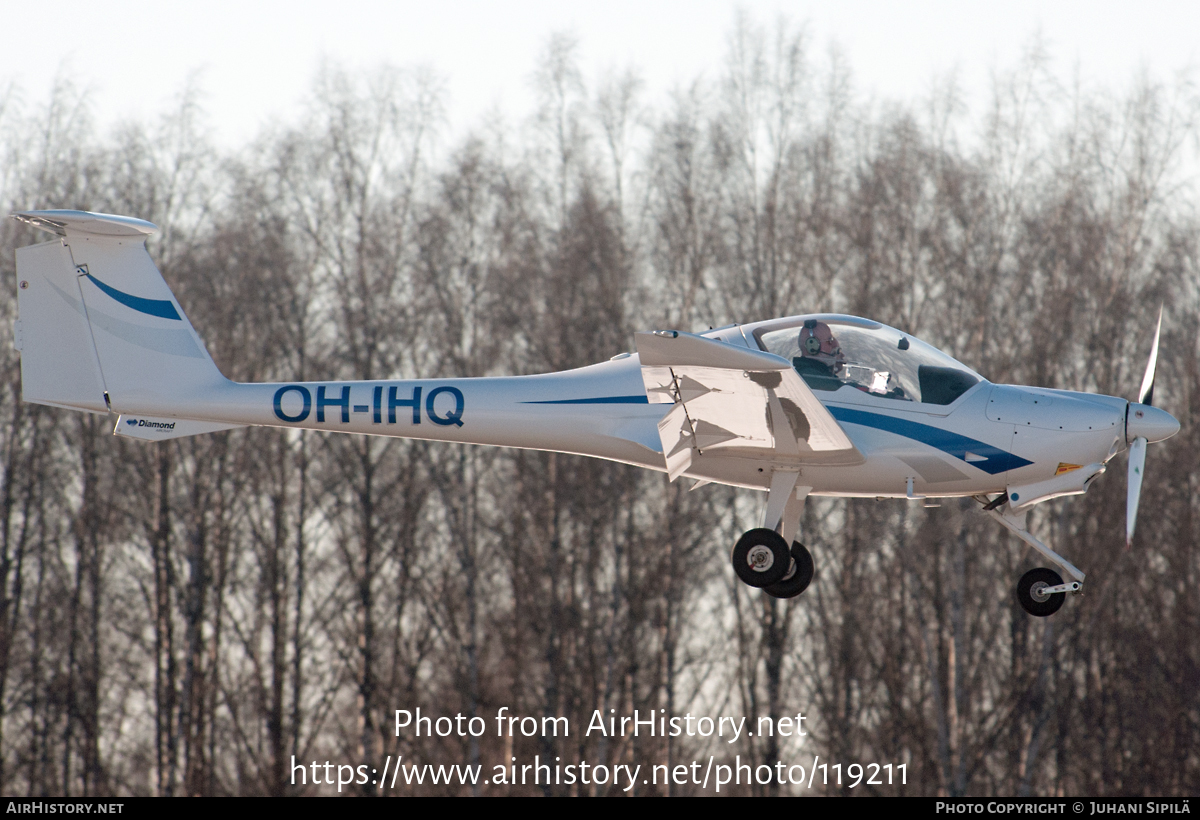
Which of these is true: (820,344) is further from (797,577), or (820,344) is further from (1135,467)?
(1135,467)

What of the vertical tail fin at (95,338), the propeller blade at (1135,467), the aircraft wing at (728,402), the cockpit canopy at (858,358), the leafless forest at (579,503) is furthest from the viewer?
the leafless forest at (579,503)

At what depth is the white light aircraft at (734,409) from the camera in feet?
38.8

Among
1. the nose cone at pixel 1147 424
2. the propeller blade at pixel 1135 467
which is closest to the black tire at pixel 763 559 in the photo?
the propeller blade at pixel 1135 467

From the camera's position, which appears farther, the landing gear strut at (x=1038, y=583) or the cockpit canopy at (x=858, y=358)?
the landing gear strut at (x=1038, y=583)

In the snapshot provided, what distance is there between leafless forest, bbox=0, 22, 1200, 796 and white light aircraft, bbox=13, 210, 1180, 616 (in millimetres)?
12551

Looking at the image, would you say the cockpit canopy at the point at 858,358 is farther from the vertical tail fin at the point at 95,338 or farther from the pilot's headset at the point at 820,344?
the vertical tail fin at the point at 95,338

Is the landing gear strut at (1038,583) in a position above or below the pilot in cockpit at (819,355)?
below

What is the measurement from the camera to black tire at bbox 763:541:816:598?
12.6m

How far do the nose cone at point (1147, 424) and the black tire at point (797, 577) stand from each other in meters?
2.80

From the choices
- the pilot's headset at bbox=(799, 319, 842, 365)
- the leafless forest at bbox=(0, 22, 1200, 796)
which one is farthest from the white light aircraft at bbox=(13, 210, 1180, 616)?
the leafless forest at bbox=(0, 22, 1200, 796)

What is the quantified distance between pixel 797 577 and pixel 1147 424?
3.10 m

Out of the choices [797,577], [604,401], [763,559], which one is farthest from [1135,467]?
[604,401]

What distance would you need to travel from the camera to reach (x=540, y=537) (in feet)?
84.8

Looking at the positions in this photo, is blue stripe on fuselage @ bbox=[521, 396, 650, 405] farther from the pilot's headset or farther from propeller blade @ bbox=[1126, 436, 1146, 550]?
propeller blade @ bbox=[1126, 436, 1146, 550]
